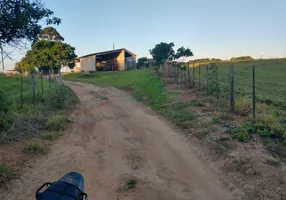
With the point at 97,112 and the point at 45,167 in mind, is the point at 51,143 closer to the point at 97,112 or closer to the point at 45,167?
the point at 45,167

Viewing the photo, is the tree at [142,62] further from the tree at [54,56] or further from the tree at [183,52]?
the tree at [54,56]

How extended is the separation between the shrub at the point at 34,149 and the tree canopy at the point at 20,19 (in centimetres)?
269

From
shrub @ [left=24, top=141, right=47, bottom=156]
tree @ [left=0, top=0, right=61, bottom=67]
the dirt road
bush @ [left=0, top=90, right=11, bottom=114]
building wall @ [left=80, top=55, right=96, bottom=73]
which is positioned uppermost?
building wall @ [left=80, top=55, right=96, bottom=73]

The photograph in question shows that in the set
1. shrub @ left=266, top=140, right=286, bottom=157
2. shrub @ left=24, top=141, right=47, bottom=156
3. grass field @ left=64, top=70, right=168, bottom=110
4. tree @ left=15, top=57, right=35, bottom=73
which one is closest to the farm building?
grass field @ left=64, top=70, right=168, bottom=110

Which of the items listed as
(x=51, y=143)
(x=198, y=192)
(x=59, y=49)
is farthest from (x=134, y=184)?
(x=59, y=49)

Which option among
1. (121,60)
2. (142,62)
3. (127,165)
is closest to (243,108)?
(127,165)

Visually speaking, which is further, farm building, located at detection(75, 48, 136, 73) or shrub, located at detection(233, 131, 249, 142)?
farm building, located at detection(75, 48, 136, 73)

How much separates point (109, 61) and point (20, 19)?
129 feet

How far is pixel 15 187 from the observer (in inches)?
181

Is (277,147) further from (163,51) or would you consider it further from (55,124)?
(163,51)

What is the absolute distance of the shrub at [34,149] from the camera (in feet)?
20.1

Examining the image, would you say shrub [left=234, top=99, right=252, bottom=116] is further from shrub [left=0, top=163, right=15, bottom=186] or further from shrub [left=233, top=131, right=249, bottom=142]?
shrub [left=0, top=163, right=15, bottom=186]

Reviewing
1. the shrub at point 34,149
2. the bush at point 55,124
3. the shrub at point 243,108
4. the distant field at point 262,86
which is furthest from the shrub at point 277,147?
the bush at point 55,124

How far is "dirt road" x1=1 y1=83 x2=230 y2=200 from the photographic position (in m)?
4.45
